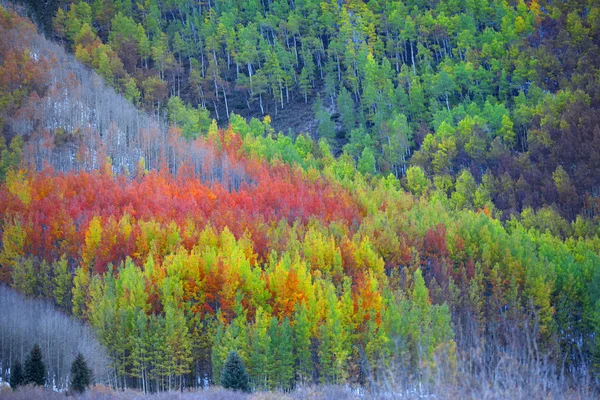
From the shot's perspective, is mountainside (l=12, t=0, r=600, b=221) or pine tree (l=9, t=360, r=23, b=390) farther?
mountainside (l=12, t=0, r=600, b=221)

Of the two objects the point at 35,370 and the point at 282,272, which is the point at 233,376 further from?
the point at 282,272

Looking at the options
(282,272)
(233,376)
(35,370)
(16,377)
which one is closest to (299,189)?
(282,272)

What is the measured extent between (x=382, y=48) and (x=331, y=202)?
2117 inches

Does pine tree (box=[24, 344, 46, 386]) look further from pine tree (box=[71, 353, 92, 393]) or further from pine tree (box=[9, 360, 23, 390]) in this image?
pine tree (box=[71, 353, 92, 393])

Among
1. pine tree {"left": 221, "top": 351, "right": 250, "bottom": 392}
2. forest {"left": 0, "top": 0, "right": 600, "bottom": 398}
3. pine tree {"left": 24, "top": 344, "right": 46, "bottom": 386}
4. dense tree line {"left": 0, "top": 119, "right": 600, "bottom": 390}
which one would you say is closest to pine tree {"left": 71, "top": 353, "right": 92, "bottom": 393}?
pine tree {"left": 24, "top": 344, "right": 46, "bottom": 386}

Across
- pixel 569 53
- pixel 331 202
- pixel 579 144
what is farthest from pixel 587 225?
pixel 569 53

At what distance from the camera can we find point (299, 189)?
7638 cm

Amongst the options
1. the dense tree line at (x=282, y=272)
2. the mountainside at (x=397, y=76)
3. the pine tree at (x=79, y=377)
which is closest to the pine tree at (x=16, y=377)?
the pine tree at (x=79, y=377)

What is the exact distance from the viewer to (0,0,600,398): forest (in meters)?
42.2

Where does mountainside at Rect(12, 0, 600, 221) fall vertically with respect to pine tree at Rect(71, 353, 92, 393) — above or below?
above

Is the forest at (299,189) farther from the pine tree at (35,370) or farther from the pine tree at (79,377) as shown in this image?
the pine tree at (79,377)

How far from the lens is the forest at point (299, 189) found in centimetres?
4222

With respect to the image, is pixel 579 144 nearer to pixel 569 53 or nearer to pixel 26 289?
pixel 569 53

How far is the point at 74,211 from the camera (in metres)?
64.5
